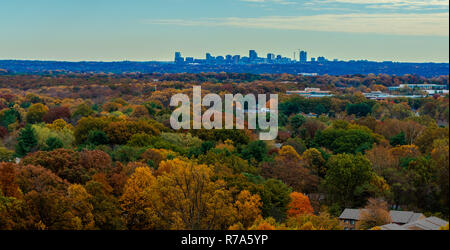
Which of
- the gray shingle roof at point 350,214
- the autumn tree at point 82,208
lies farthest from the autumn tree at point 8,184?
the gray shingle roof at point 350,214

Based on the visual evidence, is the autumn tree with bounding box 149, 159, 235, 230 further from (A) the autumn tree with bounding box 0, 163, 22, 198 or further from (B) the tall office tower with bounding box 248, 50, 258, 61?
(B) the tall office tower with bounding box 248, 50, 258, 61

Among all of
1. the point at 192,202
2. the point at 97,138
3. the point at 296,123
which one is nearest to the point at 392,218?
the point at 192,202

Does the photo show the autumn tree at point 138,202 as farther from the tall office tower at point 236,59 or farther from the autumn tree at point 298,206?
the tall office tower at point 236,59

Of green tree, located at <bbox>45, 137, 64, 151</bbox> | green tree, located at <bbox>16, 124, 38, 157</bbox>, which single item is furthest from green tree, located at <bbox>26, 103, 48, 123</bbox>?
green tree, located at <bbox>45, 137, 64, 151</bbox>

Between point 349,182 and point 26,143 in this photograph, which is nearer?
point 349,182

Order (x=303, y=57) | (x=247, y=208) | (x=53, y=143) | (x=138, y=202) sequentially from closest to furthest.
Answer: (x=247, y=208), (x=138, y=202), (x=53, y=143), (x=303, y=57)

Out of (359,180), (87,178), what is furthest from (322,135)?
(87,178)

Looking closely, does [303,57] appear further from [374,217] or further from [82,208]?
[82,208]

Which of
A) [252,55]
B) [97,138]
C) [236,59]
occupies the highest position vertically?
[252,55]

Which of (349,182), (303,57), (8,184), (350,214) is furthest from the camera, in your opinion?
(303,57)
